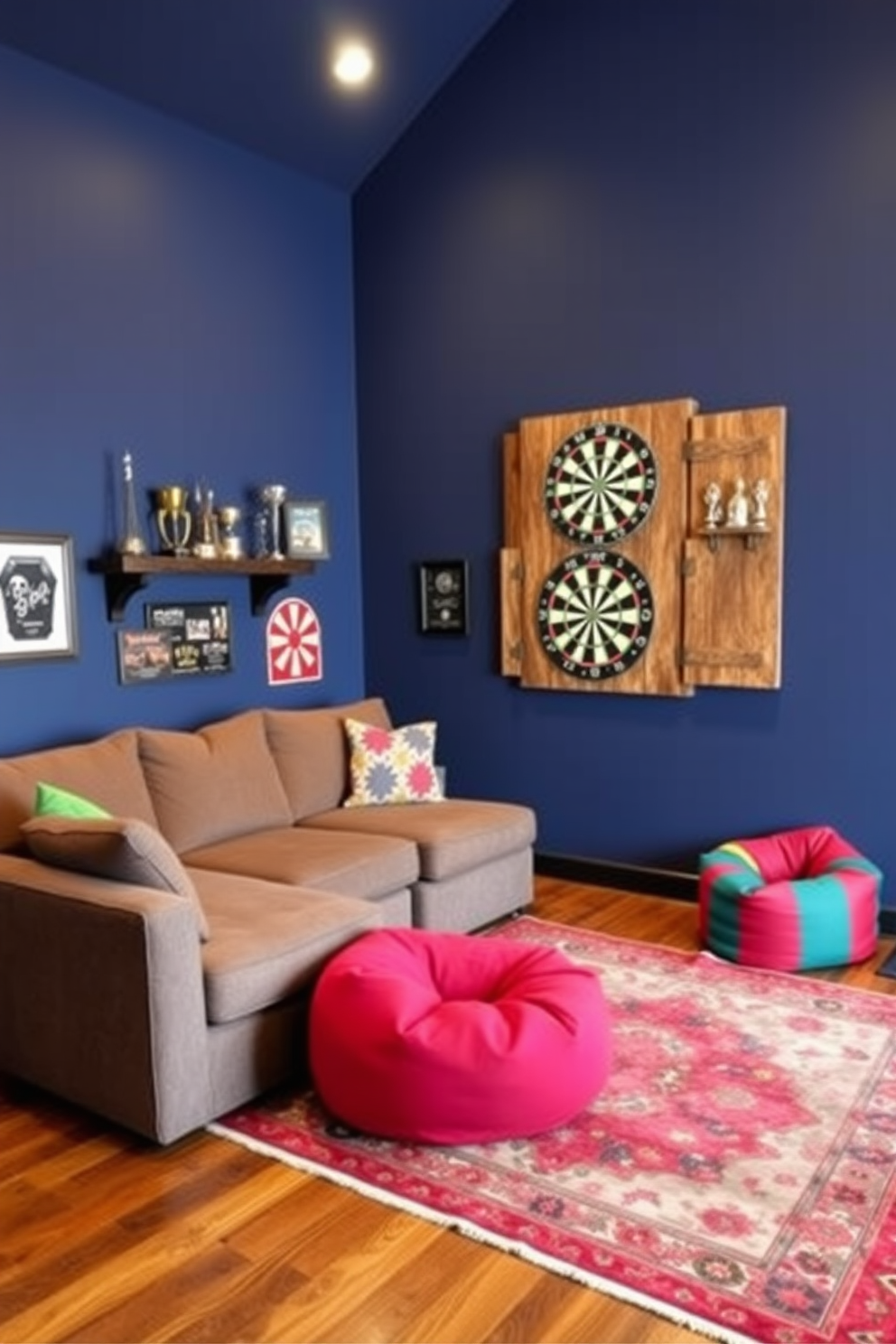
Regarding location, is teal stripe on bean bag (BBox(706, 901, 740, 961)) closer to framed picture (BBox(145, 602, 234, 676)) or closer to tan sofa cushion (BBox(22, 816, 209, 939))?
tan sofa cushion (BBox(22, 816, 209, 939))

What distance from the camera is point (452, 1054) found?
2.26m

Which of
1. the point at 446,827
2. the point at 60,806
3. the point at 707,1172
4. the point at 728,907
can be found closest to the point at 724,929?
the point at 728,907

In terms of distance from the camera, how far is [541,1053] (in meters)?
2.29

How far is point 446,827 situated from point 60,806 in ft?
4.49

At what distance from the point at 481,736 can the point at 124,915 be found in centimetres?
263

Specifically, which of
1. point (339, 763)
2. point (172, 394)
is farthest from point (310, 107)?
point (339, 763)

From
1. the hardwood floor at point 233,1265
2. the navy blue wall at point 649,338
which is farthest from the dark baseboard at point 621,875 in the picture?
the hardwood floor at point 233,1265

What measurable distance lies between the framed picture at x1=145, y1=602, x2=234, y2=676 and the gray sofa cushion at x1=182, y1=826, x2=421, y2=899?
91 centimetres

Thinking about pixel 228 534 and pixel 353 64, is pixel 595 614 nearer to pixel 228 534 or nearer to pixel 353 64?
pixel 228 534

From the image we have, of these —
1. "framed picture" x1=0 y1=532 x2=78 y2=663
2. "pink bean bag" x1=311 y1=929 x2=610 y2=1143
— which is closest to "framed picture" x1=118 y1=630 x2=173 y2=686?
"framed picture" x1=0 y1=532 x2=78 y2=663

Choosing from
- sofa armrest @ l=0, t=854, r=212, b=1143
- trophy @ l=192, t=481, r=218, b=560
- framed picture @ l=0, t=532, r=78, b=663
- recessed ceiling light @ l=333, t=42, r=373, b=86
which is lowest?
Answer: sofa armrest @ l=0, t=854, r=212, b=1143

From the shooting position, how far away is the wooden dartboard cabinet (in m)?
3.93

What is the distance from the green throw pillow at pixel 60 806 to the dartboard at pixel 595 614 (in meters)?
2.18

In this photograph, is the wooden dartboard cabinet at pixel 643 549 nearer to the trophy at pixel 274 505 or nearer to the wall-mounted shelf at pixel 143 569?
the trophy at pixel 274 505
